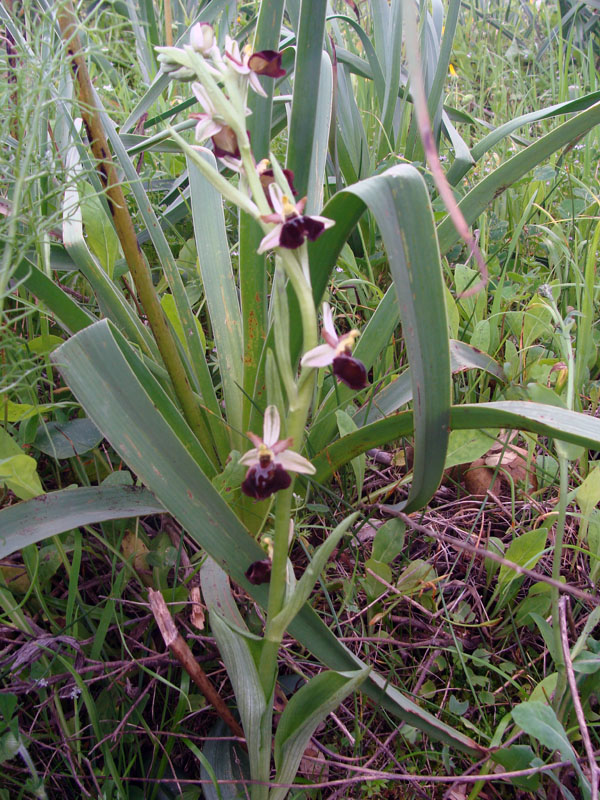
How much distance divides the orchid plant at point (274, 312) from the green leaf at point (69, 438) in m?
0.51

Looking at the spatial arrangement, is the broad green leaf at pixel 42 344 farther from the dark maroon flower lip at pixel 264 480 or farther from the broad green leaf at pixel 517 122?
the broad green leaf at pixel 517 122

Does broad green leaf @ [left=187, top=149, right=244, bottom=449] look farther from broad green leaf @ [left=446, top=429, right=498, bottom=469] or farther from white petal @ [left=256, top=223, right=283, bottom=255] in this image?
white petal @ [left=256, top=223, right=283, bottom=255]

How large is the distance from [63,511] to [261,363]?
1.36 feet

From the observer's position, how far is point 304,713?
813 millimetres

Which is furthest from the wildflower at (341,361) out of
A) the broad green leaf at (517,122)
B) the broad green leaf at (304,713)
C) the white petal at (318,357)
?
the broad green leaf at (517,122)

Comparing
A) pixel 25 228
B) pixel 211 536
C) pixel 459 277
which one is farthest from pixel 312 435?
pixel 25 228

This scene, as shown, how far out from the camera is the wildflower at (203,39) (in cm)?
71

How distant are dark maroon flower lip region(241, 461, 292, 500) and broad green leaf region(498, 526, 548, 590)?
0.55m

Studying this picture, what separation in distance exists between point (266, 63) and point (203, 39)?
81 mm

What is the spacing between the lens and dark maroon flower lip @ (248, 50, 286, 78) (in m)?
0.71

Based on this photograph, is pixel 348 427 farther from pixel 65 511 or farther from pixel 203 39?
pixel 203 39

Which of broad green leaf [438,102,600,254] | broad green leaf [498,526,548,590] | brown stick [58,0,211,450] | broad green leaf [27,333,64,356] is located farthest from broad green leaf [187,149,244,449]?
broad green leaf [498,526,548,590]

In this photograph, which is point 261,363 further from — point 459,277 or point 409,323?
point 459,277

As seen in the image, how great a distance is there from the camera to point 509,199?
1991mm
